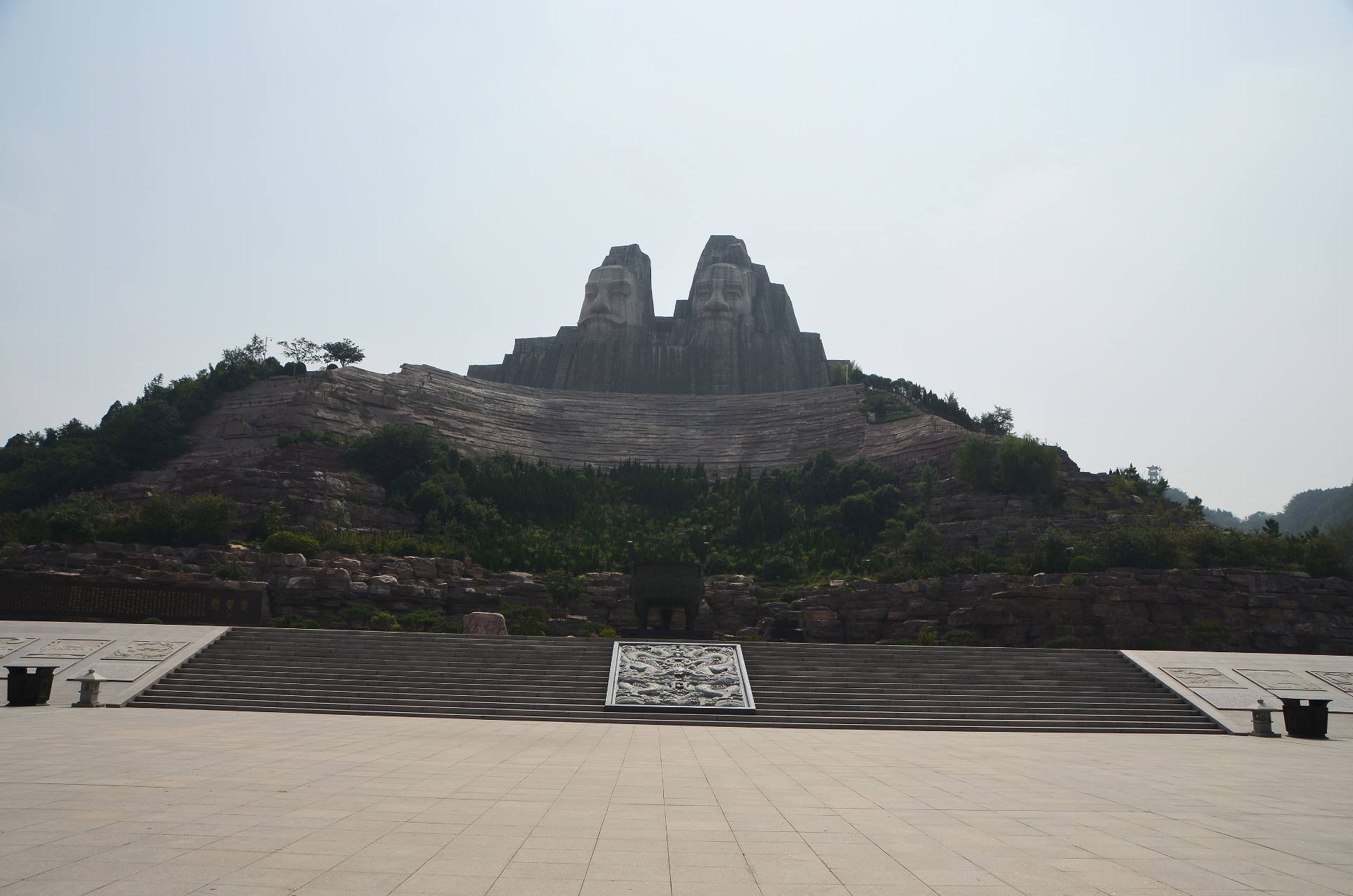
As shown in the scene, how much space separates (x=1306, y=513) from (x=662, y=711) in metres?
79.5

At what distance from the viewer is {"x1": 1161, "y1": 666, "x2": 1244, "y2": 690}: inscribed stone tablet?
14547 mm

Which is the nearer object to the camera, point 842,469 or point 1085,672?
point 1085,672

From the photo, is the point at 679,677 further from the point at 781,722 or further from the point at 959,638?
the point at 959,638

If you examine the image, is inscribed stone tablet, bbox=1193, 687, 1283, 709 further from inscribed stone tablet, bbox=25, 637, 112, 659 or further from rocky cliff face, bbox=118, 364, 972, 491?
rocky cliff face, bbox=118, 364, 972, 491

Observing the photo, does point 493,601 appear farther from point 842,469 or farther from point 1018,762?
point 1018,762

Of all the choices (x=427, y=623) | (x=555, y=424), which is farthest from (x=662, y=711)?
(x=555, y=424)

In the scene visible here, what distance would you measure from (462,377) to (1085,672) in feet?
103

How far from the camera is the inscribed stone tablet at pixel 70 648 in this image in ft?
46.9

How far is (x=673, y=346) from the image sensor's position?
1966 inches

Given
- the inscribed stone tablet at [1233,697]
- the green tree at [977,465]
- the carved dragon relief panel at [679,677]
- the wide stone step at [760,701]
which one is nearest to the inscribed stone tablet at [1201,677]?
the inscribed stone tablet at [1233,697]

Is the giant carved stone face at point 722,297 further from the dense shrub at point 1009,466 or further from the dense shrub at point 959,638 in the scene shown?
the dense shrub at point 959,638

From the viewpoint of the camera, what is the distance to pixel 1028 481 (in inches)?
1123

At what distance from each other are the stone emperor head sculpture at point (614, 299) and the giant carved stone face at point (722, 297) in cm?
315

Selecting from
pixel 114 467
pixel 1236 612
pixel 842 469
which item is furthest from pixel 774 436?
pixel 114 467
